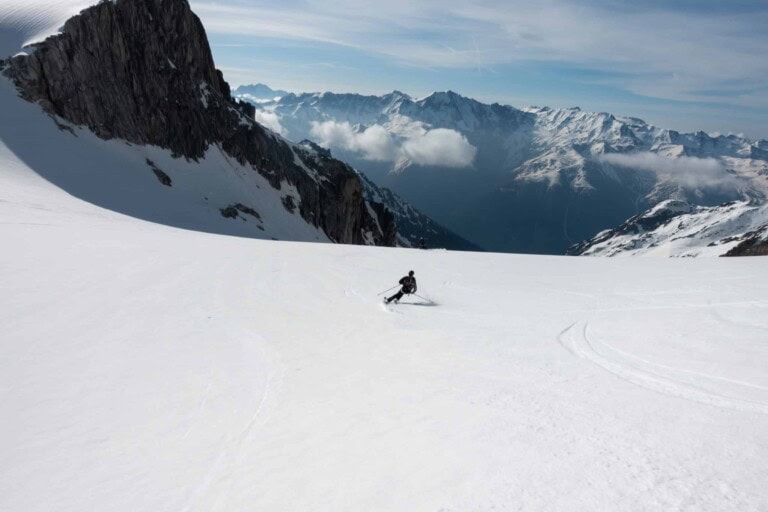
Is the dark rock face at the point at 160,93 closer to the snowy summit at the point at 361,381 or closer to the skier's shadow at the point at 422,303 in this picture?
the snowy summit at the point at 361,381

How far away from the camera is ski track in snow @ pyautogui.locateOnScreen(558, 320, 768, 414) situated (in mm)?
8164


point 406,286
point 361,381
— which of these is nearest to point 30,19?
point 406,286

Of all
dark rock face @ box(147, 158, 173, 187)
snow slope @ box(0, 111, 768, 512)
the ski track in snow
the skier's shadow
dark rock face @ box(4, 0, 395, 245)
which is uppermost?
dark rock face @ box(4, 0, 395, 245)

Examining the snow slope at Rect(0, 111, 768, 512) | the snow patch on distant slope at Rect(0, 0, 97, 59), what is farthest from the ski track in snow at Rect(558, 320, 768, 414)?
the snow patch on distant slope at Rect(0, 0, 97, 59)

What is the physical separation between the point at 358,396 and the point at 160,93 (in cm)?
10048

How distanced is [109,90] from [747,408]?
96625 millimetres

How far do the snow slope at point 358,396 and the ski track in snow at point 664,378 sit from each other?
0.16 ft

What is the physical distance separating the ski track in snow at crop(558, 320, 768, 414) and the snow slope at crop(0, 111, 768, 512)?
0.05 meters

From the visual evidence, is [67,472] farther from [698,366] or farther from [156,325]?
[698,366]

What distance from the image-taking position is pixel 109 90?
82.4m

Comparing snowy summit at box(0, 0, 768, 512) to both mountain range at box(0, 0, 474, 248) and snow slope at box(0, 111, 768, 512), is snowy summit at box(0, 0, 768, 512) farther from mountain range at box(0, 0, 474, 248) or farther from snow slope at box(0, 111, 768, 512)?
mountain range at box(0, 0, 474, 248)

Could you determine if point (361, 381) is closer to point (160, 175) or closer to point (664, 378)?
point (664, 378)

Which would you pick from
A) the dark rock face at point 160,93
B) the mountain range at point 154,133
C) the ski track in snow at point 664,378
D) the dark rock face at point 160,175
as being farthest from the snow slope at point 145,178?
the ski track in snow at point 664,378

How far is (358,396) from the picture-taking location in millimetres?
8430
